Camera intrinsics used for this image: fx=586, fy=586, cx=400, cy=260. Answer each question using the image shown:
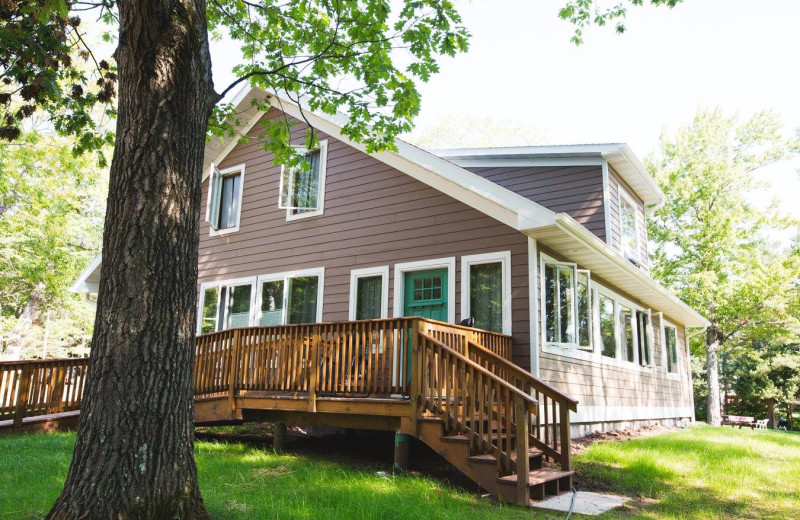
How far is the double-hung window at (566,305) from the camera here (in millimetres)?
9000

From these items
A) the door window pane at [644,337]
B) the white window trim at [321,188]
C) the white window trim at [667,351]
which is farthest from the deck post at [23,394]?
the white window trim at [667,351]

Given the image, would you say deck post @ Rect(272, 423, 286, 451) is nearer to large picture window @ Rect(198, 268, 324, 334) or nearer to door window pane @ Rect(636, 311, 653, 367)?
large picture window @ Rect(198, 268, 324, 334)

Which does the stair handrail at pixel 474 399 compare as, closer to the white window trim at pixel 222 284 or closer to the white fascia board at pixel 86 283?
the white window trim at pixel 222 284

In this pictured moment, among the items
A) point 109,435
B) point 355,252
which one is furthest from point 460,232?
point 109,435

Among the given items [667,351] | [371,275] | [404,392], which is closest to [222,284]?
[371,275]

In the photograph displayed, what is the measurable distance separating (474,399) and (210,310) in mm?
7870

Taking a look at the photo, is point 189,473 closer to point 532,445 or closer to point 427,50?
point 532,445

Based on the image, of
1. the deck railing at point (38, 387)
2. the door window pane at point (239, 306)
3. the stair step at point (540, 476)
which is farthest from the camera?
Result: the door window pane at point (239, 306)

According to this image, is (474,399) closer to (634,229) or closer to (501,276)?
(501,276)

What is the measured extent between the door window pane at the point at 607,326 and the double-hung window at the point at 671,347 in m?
4.90

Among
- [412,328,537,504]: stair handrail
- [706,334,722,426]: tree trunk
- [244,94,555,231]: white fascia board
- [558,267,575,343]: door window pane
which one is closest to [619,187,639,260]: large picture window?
[558,267,575,343]: door window pane

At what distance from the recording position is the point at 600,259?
987 cm

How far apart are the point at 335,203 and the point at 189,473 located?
741cm

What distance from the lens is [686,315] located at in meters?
15.9
